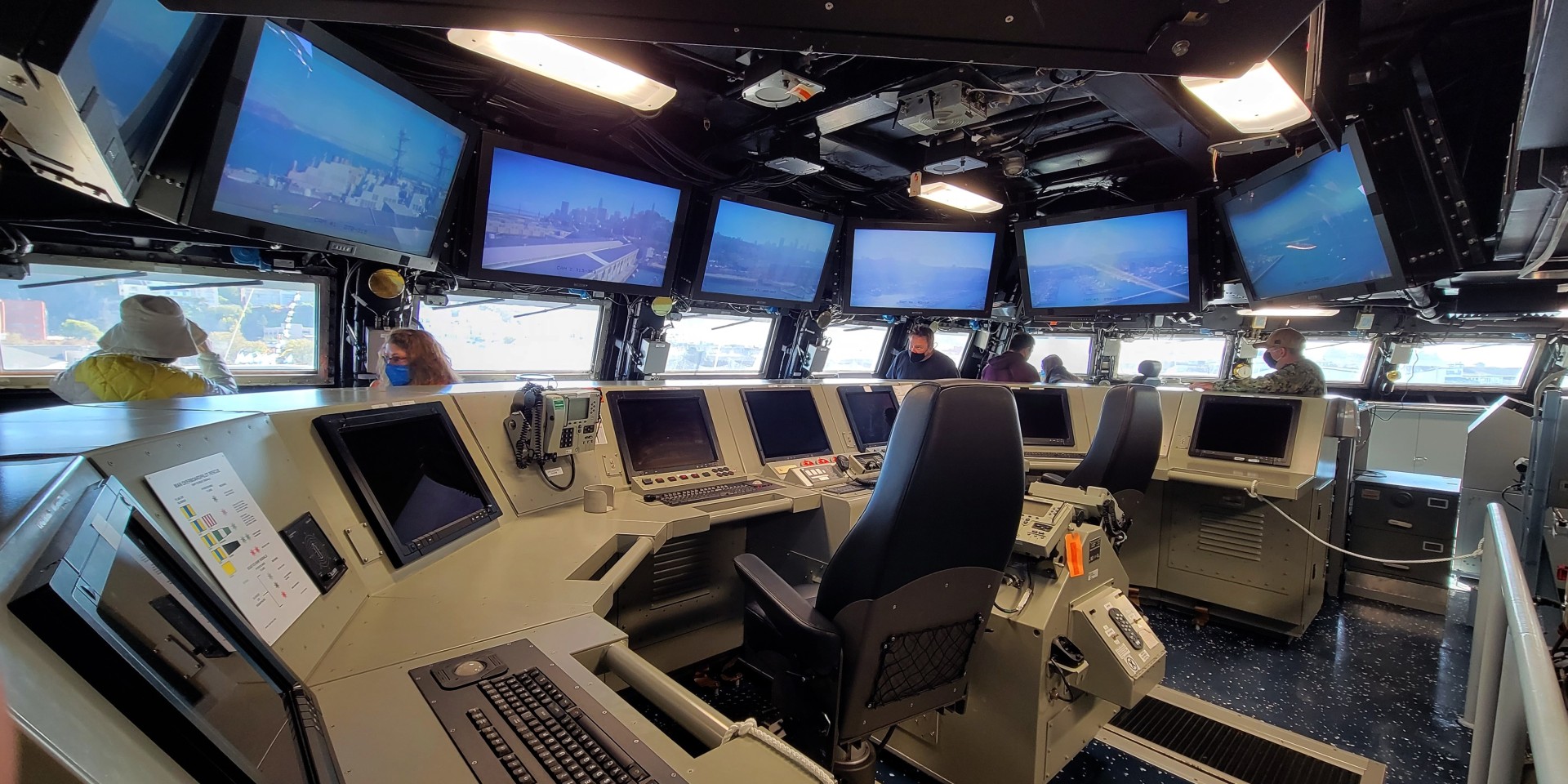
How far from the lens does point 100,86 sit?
57.2 inches

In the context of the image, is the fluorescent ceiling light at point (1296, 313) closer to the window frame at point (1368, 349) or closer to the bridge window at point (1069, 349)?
the window frame at point (1368, 349)

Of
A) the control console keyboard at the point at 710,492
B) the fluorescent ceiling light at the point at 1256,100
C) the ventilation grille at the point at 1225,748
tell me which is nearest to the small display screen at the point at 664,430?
the control console keyboard at the point at 710,492

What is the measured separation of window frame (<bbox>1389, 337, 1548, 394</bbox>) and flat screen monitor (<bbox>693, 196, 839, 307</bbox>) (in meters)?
6.39

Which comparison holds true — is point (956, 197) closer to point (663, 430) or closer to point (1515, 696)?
point (663, 430)

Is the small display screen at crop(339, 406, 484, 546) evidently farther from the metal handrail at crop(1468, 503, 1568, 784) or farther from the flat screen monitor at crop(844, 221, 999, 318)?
the flat screen monitor at crop(844, 221, 999, 318)

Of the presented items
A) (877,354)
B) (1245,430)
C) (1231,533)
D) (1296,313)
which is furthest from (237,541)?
(1296,313)

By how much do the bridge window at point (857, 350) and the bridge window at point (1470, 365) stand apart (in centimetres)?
551

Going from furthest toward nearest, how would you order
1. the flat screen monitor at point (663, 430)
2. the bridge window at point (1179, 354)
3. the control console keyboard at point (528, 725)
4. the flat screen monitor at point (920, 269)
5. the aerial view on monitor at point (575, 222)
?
the bridge window at point (1179, 354)
the flat screen monitor at point (920, 269)
the aerial view on monitor at point (575, 222)
the flat screen monitor at point (663, 430)
the control console keyboard at point (528, 725)

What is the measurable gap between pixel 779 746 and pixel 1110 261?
4.69 metres

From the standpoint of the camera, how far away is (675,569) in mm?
2881

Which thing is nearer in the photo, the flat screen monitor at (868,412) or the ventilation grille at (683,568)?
the ventilation grille at (683,568)

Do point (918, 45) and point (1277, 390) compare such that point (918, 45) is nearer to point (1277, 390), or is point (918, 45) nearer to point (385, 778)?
point (385, 778)

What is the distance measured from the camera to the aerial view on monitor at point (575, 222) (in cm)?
328

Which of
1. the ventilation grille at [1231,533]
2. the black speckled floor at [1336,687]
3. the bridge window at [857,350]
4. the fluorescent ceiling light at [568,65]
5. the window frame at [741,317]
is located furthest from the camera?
the bridge window at [857,350]
